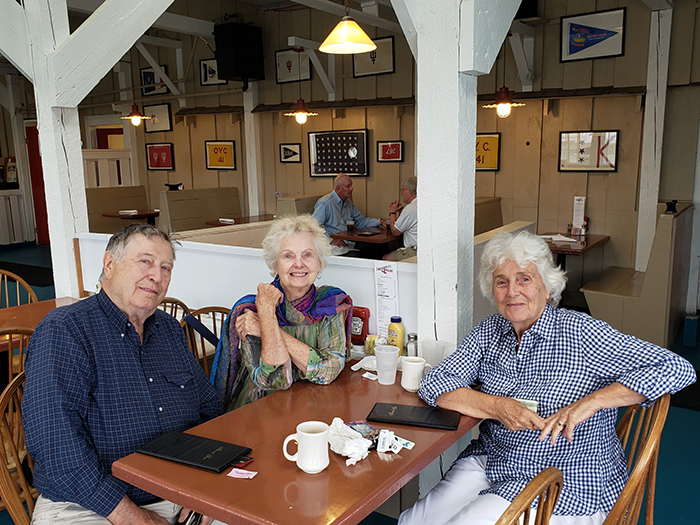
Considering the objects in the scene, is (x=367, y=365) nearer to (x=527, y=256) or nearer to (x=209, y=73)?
(x=527, y=256)

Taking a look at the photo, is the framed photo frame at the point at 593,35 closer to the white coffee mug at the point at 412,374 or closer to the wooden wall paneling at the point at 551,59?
the wooden wall paneling at the point at 551,59

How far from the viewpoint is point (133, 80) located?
9.86 metres

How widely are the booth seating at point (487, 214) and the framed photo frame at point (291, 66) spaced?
3.08 meters

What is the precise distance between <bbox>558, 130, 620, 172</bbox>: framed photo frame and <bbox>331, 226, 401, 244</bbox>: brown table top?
194 cm

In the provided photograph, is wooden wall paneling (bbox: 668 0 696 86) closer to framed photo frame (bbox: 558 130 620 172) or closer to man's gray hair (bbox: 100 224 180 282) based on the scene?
framed photo frame (bbox: 558 130 620 172)

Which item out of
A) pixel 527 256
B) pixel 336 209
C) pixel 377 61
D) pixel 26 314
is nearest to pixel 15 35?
pixel 26 314

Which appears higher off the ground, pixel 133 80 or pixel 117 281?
pixel 133 80

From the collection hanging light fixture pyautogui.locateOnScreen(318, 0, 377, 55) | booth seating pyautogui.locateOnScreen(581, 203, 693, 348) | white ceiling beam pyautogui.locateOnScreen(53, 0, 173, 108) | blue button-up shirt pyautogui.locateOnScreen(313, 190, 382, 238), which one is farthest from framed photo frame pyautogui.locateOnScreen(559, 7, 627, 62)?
white ceiling beam pyautogui.locateOnScreen(53, 0, 173, 108)

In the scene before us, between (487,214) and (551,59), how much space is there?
1729 millimetres

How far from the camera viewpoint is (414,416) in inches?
72.6

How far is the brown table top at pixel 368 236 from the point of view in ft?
18.9

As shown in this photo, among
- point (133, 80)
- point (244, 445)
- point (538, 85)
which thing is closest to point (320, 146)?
point (538, 85)

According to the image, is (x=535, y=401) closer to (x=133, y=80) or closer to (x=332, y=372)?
(x=332, y=372)

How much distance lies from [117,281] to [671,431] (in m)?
3.22
